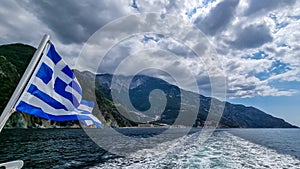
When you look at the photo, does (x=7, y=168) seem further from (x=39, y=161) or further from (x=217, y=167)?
(x=39, y=161)

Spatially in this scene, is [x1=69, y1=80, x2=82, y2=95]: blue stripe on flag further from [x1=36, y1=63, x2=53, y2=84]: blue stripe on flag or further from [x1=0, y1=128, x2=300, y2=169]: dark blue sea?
[x1=0, y1=128, x2=300, y2=169]: dark blue sea

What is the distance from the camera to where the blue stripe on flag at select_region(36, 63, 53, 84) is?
→ 18.9 ft

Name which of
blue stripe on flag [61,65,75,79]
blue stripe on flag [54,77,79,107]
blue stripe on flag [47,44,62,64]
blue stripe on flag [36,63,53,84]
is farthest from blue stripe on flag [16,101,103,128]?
blue stripe on flag [47,44,62,64]

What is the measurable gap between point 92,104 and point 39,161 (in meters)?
26.2

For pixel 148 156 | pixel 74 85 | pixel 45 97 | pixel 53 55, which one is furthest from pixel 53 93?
pixel 148 156

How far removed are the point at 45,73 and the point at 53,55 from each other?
0.52 meters

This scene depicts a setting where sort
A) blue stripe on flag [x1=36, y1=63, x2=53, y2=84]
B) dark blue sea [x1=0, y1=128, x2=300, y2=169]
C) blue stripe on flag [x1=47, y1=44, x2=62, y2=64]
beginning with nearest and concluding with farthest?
blue stripe on flag [x1=36, y1=63, x2=53, y2=84] → blue stripe on flag [x1=47, y1=44, x2=62, y2=64] → dark blue sea [x1=0, y1=128, x2=300, y2=169]

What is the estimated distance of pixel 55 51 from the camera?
605cm

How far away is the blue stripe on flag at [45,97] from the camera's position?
559cm

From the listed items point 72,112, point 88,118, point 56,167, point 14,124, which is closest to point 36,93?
point 72,112

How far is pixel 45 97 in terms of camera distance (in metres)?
5.88

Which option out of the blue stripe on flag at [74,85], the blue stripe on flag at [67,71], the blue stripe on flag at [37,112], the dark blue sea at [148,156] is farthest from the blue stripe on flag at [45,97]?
the dark blue sea at [148,156]

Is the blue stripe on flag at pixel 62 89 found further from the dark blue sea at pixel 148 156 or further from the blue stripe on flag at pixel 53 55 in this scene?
the dark blue sea at pixel 148 156

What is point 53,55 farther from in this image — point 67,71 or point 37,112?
point 37,112
